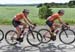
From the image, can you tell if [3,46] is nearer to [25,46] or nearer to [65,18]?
[25,46]

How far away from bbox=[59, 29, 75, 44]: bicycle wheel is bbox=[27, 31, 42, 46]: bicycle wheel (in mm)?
1006

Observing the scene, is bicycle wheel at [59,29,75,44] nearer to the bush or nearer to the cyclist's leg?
the cyclist's leg

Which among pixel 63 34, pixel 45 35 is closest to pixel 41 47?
pixel 45 35

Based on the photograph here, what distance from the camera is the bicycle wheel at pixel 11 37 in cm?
1122

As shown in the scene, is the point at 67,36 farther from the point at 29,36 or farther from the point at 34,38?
the point at 29,36

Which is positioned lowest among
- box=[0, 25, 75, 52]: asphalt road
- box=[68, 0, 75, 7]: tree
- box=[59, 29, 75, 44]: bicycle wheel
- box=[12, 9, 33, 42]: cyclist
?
box=[0, 25, 75, 52]: asphalt road

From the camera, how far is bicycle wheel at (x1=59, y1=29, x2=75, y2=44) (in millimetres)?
11281

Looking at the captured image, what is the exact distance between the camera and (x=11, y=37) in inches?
443

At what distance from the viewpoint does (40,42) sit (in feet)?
36.8

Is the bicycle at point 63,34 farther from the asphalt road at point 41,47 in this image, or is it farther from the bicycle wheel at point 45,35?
the asphalt road at point 41,47

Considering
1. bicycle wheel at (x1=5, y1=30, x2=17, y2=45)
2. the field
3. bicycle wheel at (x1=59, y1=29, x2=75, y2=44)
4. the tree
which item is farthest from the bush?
bicycle wheel at (x1=5, y1=30, x2=17, y2=45)

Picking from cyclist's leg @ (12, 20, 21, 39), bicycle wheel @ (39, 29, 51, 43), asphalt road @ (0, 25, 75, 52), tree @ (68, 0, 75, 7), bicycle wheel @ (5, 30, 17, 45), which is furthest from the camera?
tree @ (68, 0, 75, 7)

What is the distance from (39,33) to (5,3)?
1220cm

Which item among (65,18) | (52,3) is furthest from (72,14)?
(52,3)
